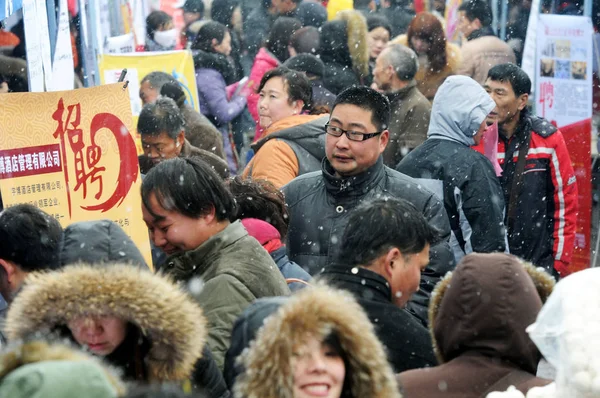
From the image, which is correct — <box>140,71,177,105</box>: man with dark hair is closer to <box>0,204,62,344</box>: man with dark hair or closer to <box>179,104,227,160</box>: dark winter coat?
<box>179,104,227,160</box>: dark winter coat

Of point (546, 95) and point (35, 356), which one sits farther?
point (546, 95)

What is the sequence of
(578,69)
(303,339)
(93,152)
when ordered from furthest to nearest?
(578,69) < (93,152) < (303,339)

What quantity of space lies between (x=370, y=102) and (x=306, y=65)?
3.26 m

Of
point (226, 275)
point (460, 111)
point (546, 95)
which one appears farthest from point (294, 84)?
point (226, 275)

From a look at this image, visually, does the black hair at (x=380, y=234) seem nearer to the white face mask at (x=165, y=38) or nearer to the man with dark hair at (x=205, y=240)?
the man with dark hair at (x=205, y=240)

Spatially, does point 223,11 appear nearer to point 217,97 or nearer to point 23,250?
point 217,97

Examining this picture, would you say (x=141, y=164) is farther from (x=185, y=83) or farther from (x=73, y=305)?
(x=73, y=305)

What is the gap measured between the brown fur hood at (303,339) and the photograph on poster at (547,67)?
6.40 meters

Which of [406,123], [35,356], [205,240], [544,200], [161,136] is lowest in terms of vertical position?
[544,200]

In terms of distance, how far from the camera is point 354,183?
16.4ft

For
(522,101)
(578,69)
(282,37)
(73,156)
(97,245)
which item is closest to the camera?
(97,245)

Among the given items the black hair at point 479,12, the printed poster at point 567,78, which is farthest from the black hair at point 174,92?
the black hair at point 479,12

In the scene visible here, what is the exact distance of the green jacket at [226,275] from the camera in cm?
360

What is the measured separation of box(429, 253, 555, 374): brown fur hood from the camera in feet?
9.84
